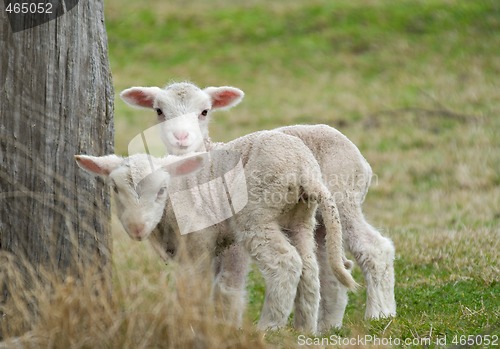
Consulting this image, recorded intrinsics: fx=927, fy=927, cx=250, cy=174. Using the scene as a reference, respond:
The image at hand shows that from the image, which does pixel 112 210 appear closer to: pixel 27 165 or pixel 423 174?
pixel 27 165

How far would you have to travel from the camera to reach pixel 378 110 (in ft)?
61.4

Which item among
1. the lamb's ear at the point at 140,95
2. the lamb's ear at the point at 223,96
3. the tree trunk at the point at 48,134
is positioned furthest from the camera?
the lamb's ear at the point at 223,96

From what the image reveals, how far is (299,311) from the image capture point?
6520 mm

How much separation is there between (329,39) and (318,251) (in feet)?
57.3

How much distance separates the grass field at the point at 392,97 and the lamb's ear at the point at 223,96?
1.51 m

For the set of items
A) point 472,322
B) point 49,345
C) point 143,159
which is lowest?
point 472,322

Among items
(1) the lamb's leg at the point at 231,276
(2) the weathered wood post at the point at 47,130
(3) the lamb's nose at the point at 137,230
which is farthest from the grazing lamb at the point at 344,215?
(3) the lamb's nose at the point at 137,230

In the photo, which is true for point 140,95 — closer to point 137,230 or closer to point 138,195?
point 138,195

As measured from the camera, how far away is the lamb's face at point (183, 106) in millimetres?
7352

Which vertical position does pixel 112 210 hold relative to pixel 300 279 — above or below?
above

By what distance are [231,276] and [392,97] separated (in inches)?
535

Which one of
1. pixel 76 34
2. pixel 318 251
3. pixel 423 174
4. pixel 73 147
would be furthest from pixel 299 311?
pixel 423 174
